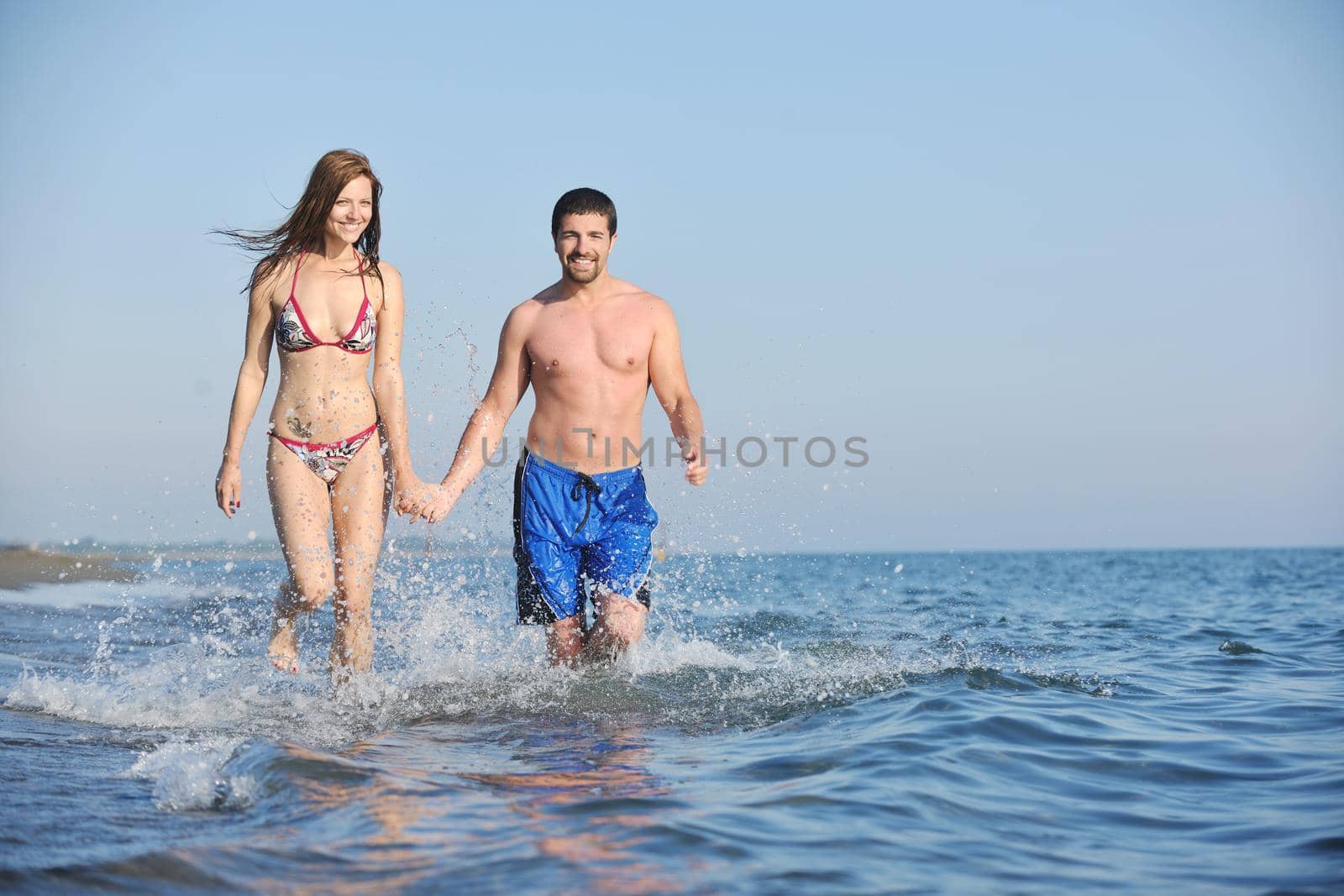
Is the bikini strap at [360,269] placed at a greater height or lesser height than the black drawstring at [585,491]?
greater

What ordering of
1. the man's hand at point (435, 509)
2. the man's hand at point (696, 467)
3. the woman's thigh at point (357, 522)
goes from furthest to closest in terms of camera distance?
the man's hand at point (696, 467) < the man's hand at point (435, 509) < the woman's thigh at point (357, 522)

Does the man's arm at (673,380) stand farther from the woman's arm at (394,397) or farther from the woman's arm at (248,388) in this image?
the woman's arm at (248,388)

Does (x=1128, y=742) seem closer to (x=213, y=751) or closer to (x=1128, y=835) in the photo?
(x=1128, y=835)

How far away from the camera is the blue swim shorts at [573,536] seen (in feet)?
18.7

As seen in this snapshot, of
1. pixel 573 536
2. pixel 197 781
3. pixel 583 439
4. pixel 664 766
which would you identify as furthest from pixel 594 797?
pixel 583 439

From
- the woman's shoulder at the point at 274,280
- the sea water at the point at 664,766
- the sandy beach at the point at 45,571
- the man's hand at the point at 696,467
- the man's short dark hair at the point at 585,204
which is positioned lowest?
the sandy beach at the point at 45,571

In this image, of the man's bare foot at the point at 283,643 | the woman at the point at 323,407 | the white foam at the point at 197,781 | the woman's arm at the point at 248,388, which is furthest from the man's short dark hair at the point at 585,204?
the white foam at the point at 197,781

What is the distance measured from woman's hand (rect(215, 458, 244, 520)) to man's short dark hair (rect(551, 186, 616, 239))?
2020 millimetres

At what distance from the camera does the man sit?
569 centimetres

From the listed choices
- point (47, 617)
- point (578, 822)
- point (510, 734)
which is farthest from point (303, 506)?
point (47, 617)

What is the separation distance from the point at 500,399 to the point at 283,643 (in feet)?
5.43

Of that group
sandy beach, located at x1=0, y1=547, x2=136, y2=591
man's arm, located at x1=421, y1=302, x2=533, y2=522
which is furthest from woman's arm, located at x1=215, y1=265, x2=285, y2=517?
sandy beach, located at x1=0, y1=547, x2=136, y2=591

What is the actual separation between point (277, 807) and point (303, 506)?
77.9 inches

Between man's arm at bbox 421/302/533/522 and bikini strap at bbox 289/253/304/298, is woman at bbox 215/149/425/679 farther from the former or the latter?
man's arm at bbox 421/302/533/522
